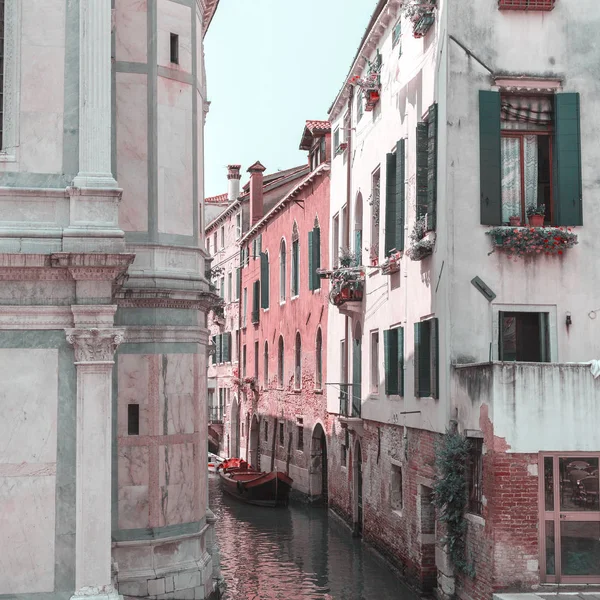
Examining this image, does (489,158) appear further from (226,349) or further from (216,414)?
(216,414)

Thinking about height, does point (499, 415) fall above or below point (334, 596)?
above

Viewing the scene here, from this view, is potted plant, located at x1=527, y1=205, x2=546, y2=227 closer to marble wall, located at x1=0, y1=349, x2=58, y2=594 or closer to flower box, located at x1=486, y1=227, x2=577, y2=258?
flower box, located at x1=486, y1=227, x2=577, y2=258

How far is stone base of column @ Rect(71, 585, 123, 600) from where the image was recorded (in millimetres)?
10906

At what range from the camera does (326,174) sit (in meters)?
28.2

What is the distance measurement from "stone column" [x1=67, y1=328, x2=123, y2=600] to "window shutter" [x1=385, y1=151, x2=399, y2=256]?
8.83 metres

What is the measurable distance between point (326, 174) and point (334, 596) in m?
13.4

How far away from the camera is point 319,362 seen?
29875 mm

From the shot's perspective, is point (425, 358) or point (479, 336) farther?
point (425, 358)

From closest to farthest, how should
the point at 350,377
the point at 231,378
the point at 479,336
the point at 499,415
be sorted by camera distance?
the point at 499,415 < the point at 479,336 < the point at 350,377 < the point at 231,378

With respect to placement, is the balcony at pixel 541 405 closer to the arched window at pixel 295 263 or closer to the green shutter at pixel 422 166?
the green shutter at pixel 422 166

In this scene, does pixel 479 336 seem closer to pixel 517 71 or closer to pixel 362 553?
pixel 517 71

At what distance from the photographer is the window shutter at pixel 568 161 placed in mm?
15445

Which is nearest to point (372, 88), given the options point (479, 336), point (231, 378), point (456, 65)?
point (456, 65)

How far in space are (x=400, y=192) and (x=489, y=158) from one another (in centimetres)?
318
